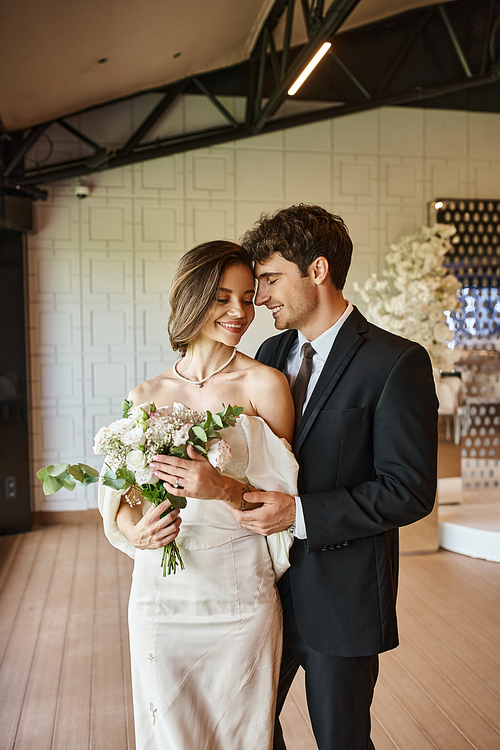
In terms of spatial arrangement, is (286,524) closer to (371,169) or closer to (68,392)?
(68,392)

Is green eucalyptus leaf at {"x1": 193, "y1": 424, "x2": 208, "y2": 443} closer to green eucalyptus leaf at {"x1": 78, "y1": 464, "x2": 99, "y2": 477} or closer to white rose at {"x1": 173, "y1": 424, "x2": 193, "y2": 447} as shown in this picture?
white rose at {"x1": 173, "y1": 424, "x2": 193, "y2": 447}

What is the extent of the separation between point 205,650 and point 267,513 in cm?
47

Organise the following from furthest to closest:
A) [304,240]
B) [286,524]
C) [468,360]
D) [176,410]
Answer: [468,360] → [304,240] → [286,524] → [176,410]

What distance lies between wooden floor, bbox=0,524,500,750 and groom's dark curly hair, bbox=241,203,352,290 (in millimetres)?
2168

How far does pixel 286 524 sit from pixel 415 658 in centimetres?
223

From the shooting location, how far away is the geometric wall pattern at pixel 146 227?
236 inches

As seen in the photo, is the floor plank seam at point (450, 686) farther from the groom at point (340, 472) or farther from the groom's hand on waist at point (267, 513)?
the groom's hand on waist at point (267, 513)

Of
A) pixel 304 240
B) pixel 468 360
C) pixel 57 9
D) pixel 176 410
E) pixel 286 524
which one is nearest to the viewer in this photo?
pixel 176 410

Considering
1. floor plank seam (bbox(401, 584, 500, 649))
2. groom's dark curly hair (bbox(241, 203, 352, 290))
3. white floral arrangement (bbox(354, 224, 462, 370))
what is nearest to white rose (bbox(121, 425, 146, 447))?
groom's dark curly hair (bbox(241, 203, 352, 290))

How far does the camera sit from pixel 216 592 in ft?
5.80

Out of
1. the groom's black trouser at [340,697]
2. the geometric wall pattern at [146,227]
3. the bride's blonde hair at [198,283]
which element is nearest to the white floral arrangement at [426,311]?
the geometric wall pattern at [146,227]

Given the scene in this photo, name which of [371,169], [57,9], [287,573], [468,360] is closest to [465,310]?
[468,360]

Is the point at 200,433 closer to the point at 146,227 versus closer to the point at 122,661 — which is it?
the point at 122,661

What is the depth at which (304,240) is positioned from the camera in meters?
1.86
